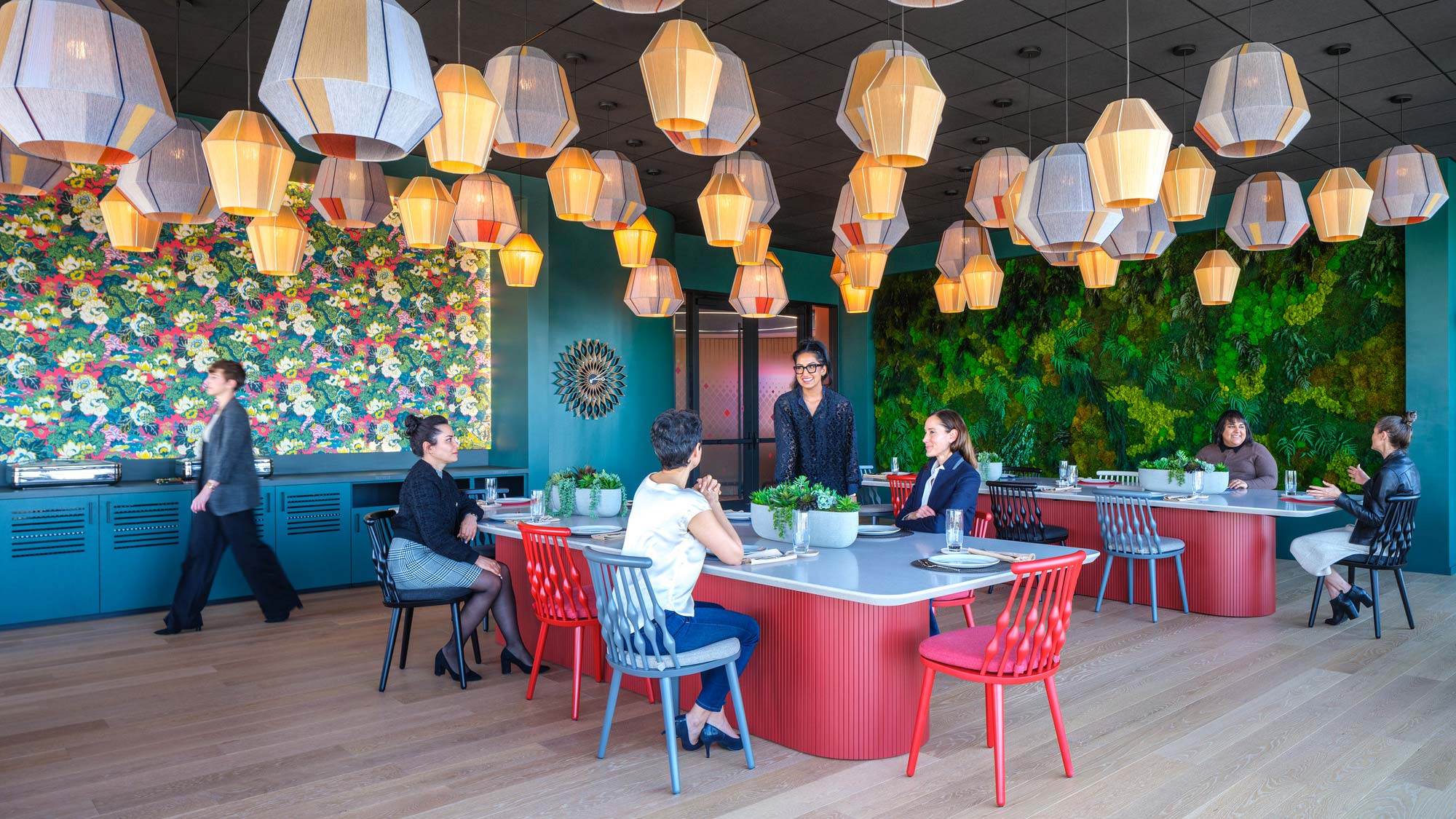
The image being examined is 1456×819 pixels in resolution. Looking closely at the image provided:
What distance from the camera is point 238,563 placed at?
575 centimetres

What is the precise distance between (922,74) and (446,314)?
559 cm

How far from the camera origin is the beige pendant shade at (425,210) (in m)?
4.19

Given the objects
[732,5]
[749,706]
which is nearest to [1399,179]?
[732,5]

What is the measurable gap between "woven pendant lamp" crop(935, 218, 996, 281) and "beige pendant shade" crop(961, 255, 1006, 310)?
0.04 m

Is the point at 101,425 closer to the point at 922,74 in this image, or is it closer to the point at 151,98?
the point at 151,98

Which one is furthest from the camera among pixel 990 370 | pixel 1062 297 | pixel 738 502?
pixel 738 502

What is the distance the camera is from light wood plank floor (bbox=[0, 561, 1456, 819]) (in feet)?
10.1

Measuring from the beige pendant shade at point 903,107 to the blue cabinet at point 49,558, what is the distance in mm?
5329

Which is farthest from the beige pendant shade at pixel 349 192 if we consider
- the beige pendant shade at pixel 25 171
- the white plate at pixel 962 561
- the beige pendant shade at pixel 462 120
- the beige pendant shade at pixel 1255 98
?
the beige pendant shade at pixel 1255 98

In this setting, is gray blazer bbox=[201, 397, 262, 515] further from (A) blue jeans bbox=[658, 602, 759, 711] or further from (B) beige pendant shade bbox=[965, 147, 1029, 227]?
(B) beige pendant shade bbox=[965, 147, 1029, 227]

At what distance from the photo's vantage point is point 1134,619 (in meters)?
5.81

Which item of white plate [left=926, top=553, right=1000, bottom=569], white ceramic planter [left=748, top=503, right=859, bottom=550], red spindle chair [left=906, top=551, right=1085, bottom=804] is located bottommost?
red spindle chair [left=906, top=551, right=1085, bottom=804]

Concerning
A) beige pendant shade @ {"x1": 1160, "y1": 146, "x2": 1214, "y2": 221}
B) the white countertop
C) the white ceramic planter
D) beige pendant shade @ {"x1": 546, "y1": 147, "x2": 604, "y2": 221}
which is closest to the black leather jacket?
beige pendant shade @ {"x1": 1160, "y1": 146, "x2": 1214, "y2": 221}

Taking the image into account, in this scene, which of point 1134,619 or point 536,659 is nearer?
point 536,659
